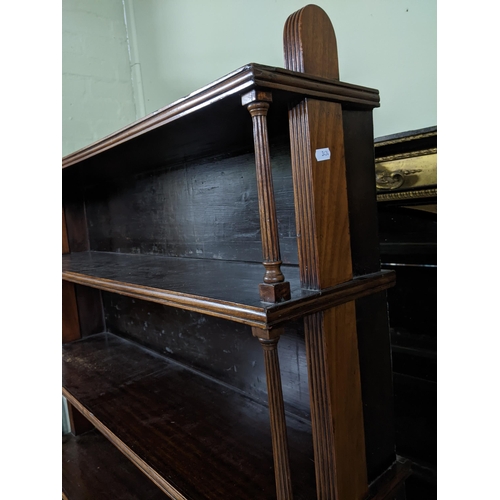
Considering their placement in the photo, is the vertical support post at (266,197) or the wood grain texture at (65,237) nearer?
the vertical support post at (266,197)

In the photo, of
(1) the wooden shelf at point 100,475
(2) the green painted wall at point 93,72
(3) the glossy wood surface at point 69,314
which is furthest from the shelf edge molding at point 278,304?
(2) the green painted wall at point 93,72

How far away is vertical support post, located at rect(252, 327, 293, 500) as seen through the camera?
0.67m

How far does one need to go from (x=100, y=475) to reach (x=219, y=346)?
0.66m

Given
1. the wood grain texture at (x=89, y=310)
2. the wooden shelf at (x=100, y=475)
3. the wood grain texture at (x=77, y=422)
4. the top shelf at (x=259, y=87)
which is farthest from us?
the wood grain texture at (x=89, y=310)

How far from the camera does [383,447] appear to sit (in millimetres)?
912

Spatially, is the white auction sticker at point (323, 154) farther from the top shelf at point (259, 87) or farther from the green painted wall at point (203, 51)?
the green painted wall at point (203, 51)

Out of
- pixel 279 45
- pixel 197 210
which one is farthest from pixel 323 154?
pixel 279 45

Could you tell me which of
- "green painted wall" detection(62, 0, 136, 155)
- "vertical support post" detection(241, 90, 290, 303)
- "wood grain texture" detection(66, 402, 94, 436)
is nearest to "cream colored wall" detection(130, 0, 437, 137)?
"green painted wall" detection(62, 0, 136, 155)

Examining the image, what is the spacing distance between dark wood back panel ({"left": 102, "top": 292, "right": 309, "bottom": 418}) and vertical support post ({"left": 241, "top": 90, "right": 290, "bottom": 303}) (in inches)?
17.0

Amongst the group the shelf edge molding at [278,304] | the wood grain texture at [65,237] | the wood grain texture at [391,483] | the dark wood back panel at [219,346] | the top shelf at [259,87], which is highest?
the top shelf at [259,87]

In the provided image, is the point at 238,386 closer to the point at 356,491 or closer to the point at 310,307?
the point at 356,491

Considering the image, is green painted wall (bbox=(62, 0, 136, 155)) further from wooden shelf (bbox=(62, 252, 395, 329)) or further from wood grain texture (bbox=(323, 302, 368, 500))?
wood grain texture (bbox=(323, 302, 368, 500))

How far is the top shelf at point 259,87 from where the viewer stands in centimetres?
64

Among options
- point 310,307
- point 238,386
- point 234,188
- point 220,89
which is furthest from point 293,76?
point 238,386
